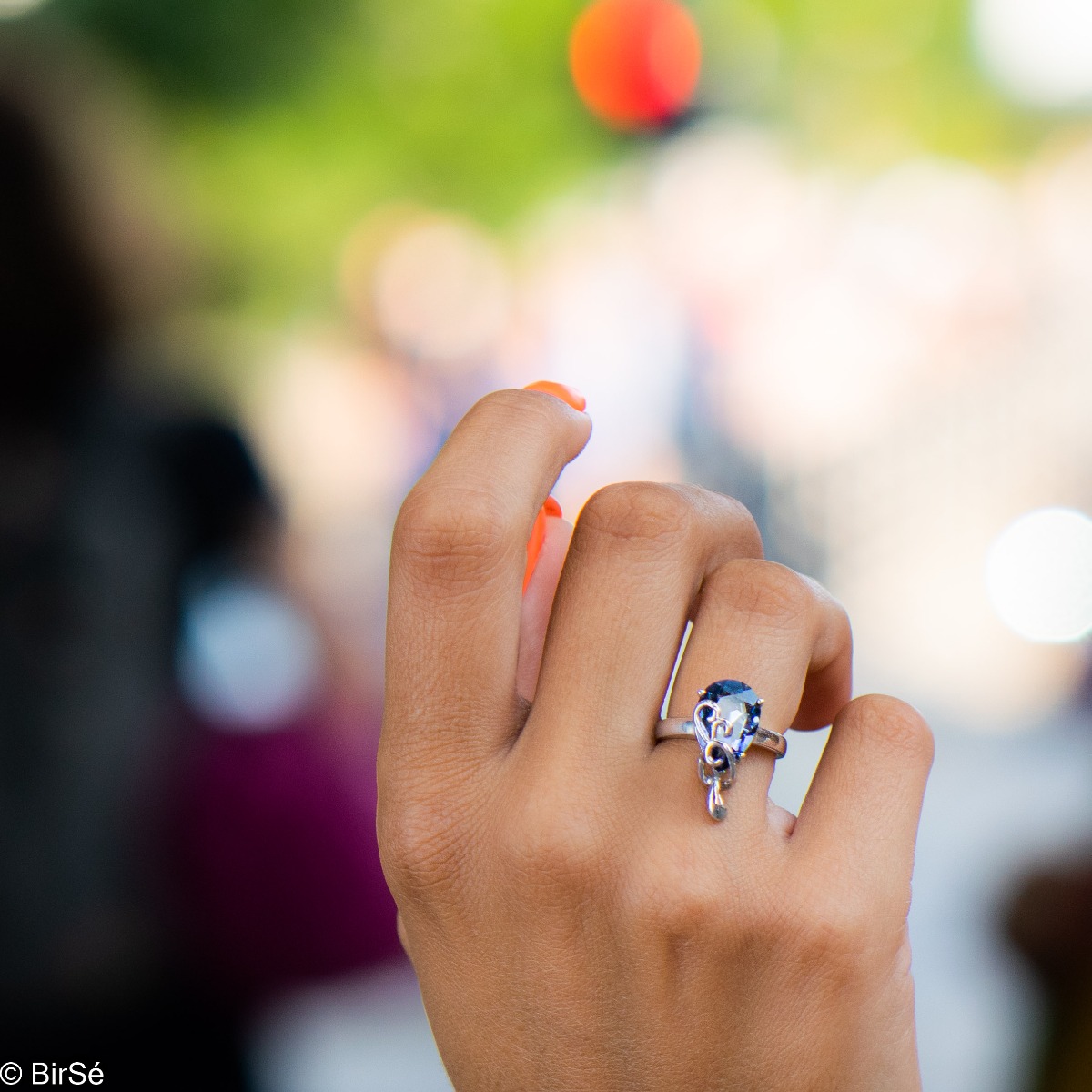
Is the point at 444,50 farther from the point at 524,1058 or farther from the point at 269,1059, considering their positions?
the point at 524,1058

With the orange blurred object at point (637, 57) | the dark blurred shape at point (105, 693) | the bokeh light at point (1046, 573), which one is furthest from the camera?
the orange blurred object at point (637, 57)

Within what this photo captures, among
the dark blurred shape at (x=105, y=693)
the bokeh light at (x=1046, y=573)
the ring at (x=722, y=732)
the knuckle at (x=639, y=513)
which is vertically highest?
the bokeh light at (x=1046, y=573)

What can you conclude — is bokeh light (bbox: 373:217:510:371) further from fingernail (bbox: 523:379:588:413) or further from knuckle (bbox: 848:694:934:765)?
knuckle (bbox: 848:694:934:765)

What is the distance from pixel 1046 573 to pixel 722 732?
4.32 meters

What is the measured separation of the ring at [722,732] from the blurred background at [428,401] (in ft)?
3.77

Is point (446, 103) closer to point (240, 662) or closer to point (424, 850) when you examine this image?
point (240, 662)

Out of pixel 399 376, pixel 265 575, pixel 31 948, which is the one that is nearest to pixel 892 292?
pixel 399 376

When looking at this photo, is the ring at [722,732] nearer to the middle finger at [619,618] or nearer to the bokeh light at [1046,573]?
the middle finger at [619,618]

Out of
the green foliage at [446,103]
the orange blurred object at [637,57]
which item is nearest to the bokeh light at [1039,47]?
the green foliage at [446,103]

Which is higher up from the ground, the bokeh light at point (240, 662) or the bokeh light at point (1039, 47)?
the bokeh light at point (1039, 47)

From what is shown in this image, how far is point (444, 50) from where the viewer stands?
711 centimetres

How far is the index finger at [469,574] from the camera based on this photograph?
0.77 meters

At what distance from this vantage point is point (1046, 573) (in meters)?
4.63

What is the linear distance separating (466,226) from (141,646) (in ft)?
21.4
